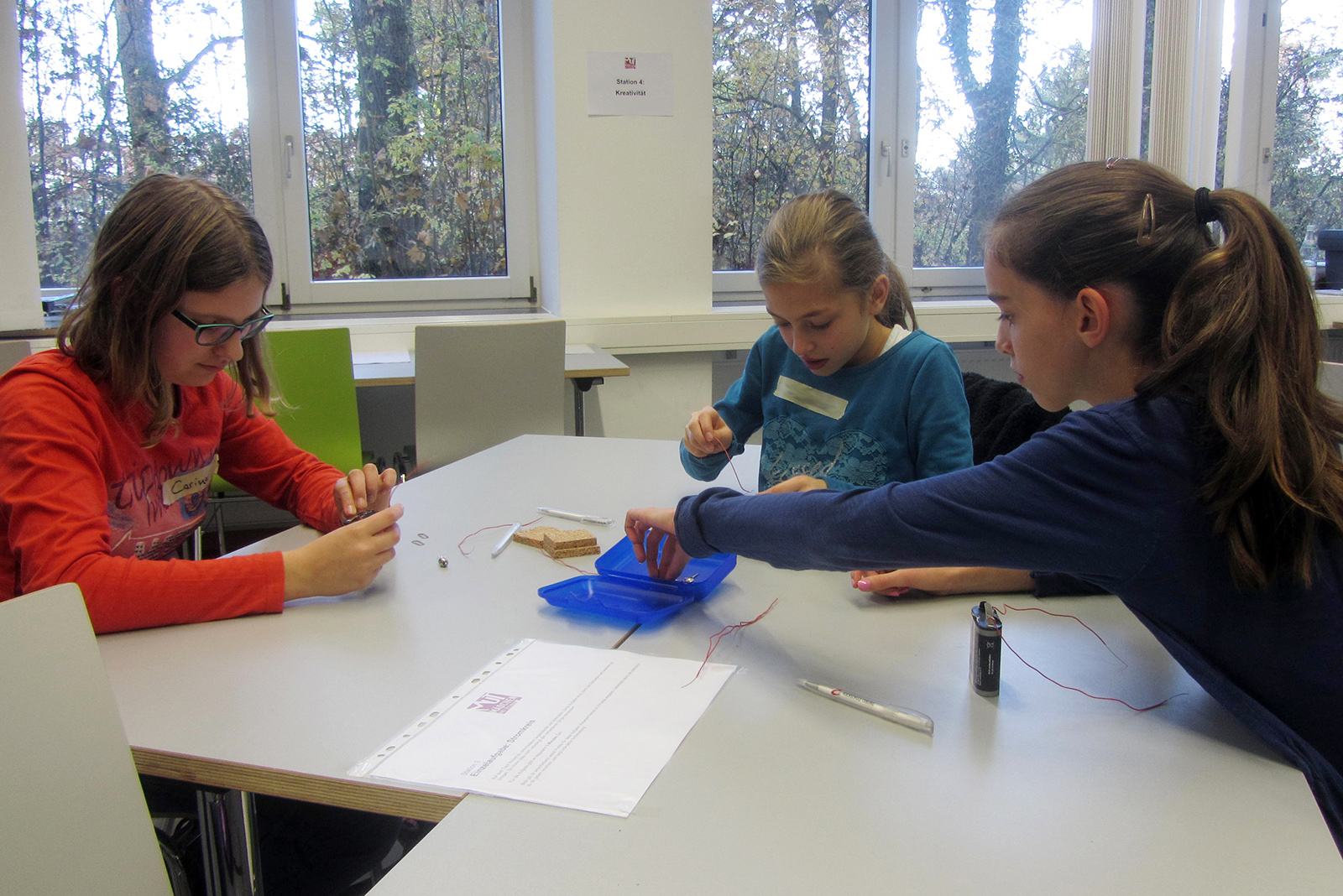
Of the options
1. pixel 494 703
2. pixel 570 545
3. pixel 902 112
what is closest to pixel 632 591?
pixel 570 545

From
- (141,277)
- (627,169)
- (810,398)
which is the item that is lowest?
(810,398)

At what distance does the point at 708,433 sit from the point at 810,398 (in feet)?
0.78

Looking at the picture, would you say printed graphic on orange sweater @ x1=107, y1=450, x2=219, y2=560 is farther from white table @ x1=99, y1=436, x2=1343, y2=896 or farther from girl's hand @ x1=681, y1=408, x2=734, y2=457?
girl's hand @ x1=681, y1=408, x2=734, y2=457

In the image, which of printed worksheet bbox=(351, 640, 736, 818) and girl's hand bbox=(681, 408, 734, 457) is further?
girl's hand bbox=(681, 408, 734, 457)

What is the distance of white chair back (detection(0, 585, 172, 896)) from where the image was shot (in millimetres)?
709

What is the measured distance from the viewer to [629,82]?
3453 millimetres

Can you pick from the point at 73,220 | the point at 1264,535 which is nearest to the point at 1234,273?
the point at 1264,535

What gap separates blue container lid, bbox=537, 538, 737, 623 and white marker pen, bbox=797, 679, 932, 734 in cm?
26

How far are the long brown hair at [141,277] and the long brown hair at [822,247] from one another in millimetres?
853

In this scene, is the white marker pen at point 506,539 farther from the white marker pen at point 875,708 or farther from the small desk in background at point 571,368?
the small desk in background at point 571,368

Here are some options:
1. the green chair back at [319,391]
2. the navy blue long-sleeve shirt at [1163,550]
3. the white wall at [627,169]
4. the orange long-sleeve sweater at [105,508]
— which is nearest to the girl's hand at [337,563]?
the orange long-sleeve sweater at [105,508]

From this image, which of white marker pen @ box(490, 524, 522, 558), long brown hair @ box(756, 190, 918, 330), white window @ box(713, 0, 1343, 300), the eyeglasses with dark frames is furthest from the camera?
white window @ box(713, 0, 1343, 300)

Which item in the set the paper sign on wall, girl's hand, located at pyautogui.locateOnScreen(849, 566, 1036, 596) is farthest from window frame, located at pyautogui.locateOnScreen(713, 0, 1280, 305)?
girl's hand, located at pyautogui.locateOnScreen(849, 566, 1036, 596)

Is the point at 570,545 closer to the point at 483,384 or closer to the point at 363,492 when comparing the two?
the point at 363,492
